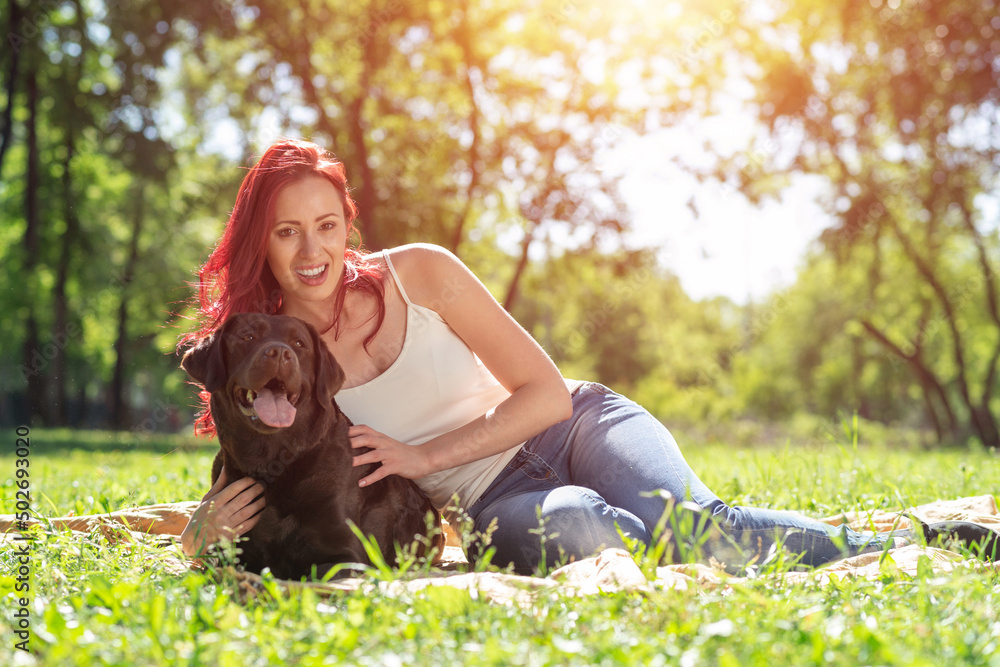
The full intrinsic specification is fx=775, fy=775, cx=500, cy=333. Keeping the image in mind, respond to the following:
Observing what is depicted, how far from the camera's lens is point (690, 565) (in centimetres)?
256

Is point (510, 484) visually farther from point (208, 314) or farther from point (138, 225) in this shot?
point (138, 225)

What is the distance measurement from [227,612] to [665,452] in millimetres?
2189

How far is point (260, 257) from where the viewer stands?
12.3ft

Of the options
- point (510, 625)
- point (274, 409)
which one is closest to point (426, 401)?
point (274, 409)

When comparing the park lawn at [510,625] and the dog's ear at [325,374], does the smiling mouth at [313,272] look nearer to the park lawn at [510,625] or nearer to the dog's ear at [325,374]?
the dog's ear at [325,374]

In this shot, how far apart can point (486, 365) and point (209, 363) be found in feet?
4.40

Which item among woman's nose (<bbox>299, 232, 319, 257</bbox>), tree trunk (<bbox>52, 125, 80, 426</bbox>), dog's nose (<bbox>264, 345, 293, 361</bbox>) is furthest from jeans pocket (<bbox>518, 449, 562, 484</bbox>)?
tree trunk (<bbox>52, 125, 80, 426</bbox>)

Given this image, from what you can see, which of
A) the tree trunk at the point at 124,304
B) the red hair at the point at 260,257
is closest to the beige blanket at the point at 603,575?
the red hair at the point at 260,257

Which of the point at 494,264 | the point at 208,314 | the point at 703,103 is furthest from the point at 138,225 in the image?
the point at 208,314

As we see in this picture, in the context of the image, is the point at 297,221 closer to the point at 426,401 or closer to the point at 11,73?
the point at 426,401

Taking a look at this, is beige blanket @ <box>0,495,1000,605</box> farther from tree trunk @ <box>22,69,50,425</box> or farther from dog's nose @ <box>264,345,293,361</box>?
tree trunk @ <box>22,69,50,425</box>

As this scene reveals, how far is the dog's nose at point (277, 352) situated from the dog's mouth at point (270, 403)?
0.13m

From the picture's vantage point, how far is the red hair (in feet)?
Result: 12.2

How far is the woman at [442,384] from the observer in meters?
3.49
